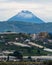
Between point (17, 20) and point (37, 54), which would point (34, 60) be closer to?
Result: point (37, 54)

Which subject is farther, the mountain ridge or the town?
the mountain ridge

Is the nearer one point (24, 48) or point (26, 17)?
point (24, 48)

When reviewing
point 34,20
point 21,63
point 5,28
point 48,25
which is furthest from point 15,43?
point 34,20

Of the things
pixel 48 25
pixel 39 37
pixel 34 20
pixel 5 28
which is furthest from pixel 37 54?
pixel 34 20

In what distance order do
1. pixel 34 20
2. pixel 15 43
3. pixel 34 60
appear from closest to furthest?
1. pixel 34 60
2. pixel 15 43
3. pixel 34 20

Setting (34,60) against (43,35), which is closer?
(34,60)

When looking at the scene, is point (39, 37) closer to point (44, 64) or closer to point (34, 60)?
point (34, 60)

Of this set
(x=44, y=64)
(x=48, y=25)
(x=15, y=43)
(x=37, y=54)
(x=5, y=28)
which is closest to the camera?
(x=44, y=64)

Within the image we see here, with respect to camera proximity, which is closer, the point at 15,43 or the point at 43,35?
the point at 15,43

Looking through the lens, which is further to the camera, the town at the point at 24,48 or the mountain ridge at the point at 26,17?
the mountain ridge at the point at 26,17
